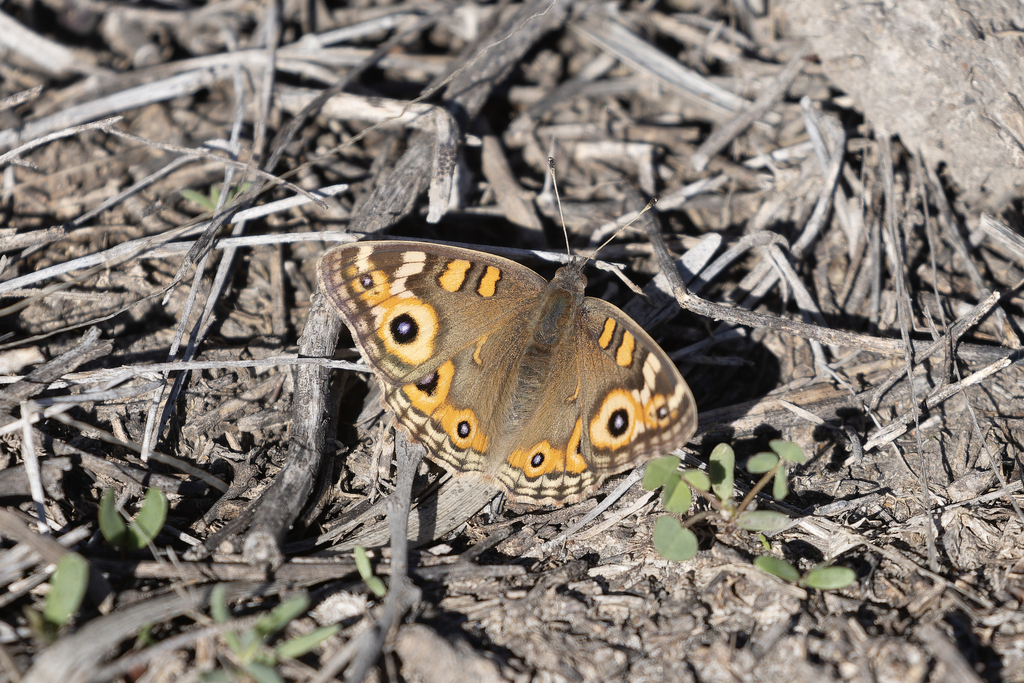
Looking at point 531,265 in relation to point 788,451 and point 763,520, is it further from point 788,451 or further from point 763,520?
point 763,520

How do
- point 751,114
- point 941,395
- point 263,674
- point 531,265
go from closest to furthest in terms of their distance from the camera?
point 263,674 → point 941,395 → point 531,265 → point 751,114

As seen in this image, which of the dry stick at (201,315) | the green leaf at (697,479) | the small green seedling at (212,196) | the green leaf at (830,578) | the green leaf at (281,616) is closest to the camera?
the green leaf at (281,616)

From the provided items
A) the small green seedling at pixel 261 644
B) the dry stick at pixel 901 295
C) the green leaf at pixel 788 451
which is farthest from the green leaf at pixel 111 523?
the dry stick at pixel 901 295

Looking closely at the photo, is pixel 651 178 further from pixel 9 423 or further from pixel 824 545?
pixel 9 423

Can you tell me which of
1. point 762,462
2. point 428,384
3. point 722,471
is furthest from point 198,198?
point 762,462

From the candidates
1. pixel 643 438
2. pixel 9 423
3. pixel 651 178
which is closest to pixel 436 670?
pixel 643 438

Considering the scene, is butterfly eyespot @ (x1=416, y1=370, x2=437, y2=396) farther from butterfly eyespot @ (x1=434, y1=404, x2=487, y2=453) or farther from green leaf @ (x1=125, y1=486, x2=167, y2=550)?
green leaf @ (x1=125, y1=486, x2=167, y2=550)

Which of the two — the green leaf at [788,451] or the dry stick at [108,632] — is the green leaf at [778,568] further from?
the dry stick at [108,632]
